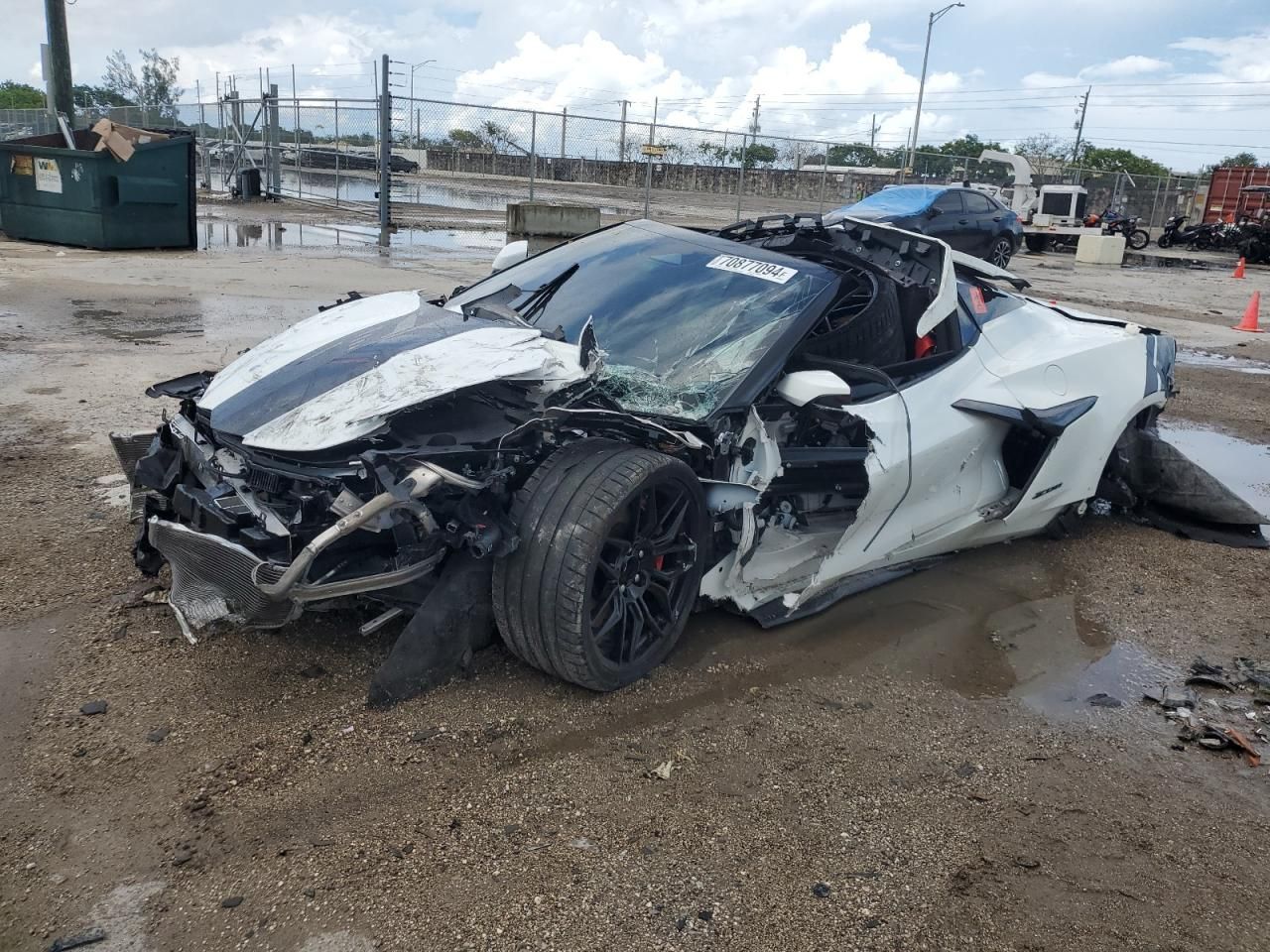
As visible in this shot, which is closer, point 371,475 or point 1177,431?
point 371,475

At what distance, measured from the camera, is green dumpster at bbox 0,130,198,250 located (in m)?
13.9

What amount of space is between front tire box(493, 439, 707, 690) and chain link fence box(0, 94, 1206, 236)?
656 inches

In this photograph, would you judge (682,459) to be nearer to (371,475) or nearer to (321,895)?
(371,475)

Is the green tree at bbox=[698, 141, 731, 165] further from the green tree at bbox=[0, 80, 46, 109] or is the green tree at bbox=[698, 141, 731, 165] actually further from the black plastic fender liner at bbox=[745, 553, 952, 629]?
the green tree at bbox=[0, 80, 46, 109]

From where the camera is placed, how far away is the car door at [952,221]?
17.5 m

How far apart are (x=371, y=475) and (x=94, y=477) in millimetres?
2835

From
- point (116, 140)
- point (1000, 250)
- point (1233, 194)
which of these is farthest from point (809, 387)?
point (1233, 194)

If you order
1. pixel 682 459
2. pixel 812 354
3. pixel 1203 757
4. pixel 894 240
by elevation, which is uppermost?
pixel 894 240

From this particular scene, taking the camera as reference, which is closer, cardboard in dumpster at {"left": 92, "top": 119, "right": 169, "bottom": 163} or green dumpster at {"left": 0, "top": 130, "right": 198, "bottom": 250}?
cardboard in dumpster at {"left": 92, "top": 119, "right": 169, "bottom": 163}

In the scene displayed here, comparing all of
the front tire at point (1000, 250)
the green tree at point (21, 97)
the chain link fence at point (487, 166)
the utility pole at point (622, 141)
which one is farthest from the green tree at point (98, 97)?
the front tire at point (1000, 250)

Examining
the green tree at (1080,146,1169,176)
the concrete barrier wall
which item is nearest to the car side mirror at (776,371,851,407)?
the concrete barrier wall

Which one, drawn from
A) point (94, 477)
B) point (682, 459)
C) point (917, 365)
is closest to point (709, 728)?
point (682, 459)

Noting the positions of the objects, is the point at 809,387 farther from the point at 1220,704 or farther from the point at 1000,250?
the point at 1000,250

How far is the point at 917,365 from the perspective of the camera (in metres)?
4.28
